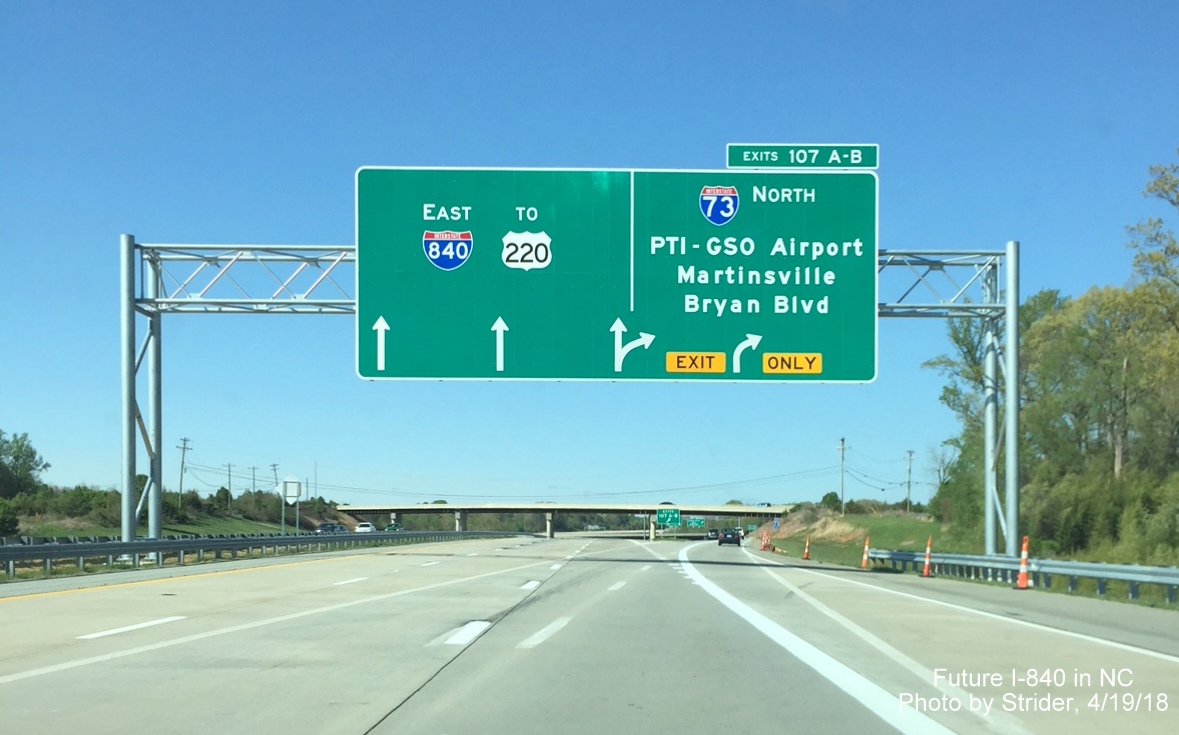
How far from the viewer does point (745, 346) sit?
Result: 91.5 ft

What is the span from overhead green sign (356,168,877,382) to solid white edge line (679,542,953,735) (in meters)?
12.1

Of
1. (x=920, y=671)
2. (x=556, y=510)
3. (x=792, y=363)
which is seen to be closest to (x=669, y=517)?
(x=556, y=510)

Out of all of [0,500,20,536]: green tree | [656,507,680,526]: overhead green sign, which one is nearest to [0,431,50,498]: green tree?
[0,500,20,536]: green tree

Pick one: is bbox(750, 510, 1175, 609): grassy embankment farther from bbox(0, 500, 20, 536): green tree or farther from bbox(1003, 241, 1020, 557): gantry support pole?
bbox(0, 500, 20, 536): green tree

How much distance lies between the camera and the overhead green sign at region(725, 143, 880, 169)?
2800 centimetres

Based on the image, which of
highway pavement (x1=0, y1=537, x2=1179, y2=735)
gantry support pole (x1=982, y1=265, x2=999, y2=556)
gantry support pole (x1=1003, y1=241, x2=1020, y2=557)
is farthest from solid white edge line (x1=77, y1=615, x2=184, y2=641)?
gantry support pole (x1=982, y1=265, x2=999, y2=556)

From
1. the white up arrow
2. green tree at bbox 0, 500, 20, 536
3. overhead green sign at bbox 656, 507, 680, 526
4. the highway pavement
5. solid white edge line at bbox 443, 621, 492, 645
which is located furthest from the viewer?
overhead green sign at bbox 656, 507, 680, 526

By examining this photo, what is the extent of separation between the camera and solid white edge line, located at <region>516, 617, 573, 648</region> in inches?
511

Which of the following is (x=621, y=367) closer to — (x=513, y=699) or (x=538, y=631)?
(x=538, y=631)

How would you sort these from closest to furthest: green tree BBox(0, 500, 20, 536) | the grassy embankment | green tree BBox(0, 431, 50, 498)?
the grassy embankment, green tree BBox(0, 500, 20, 536), green tree BBox(0, 431, 50, 498)

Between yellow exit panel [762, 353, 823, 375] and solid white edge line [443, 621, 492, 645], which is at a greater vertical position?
yellow exit panel [762, 353, 823, 375]

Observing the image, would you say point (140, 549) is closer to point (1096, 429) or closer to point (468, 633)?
point (468, 633)

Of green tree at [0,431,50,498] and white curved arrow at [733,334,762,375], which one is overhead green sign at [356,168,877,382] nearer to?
white curved arrow at [733,334,762,375]

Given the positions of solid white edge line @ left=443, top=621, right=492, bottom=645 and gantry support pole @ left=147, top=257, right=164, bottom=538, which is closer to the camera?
solid white edge line @ left=443, top=621, right=492, bottom=645
